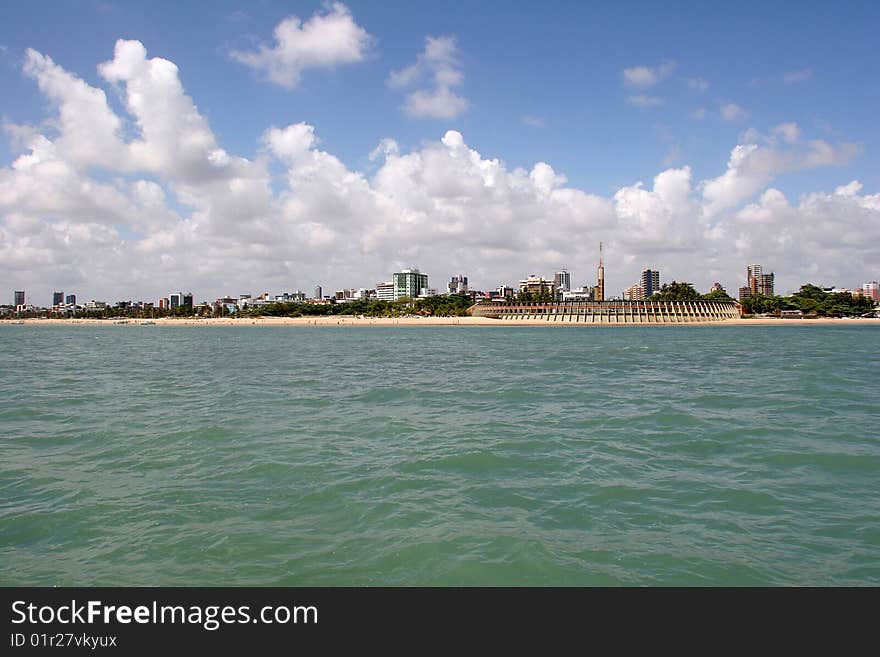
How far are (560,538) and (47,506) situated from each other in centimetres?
1070

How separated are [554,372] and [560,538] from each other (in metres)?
30.8

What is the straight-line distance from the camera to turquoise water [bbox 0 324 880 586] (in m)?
8.33

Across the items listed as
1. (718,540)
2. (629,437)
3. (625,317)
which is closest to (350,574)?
(718,540)

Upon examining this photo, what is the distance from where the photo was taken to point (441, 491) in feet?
39.1

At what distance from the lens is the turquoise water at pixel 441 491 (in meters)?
8.33

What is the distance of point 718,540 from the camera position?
926cm

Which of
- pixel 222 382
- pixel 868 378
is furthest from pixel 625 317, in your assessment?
pixel 222 382

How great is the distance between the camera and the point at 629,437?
57.3 feet
